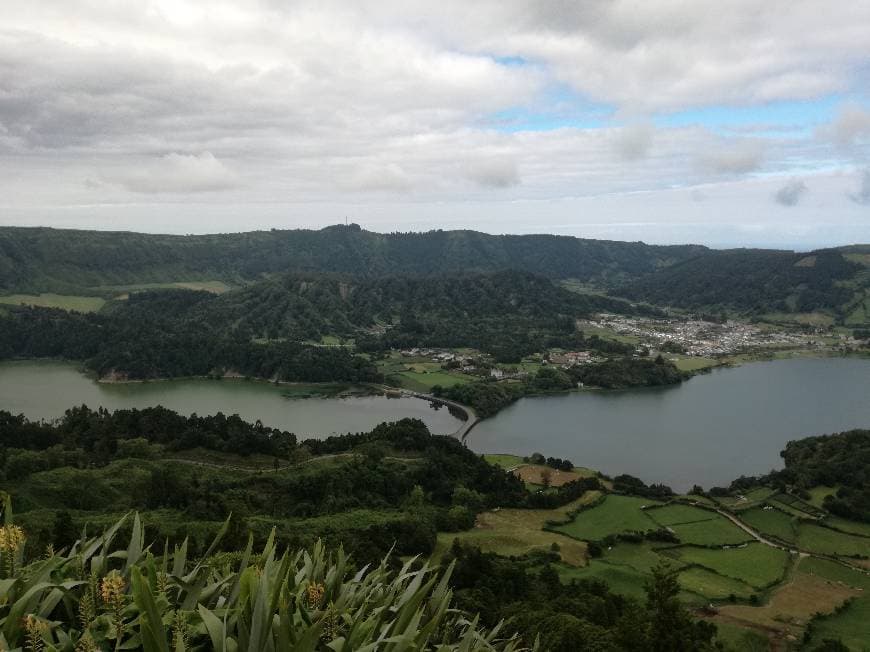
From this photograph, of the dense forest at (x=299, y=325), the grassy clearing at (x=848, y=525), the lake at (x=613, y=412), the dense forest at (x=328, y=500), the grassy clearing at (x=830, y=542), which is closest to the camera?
the dense forest at (x=328, y=500)

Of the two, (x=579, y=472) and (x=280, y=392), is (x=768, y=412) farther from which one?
(x=280, y=392)

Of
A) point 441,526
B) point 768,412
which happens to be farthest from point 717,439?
point 441,526

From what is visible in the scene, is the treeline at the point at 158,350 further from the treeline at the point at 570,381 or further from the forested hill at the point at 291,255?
the forested hill at the point at 291,255

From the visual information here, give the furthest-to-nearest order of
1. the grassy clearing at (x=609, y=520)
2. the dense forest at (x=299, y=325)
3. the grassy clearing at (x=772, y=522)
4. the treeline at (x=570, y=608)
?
1. the dense forest at (x=299, y=325)
2. the grassy clearing at (x=772, y=522)
3. the grassy clearing at (x=609, y=520)
4. the treeline at (x=570, y=608)

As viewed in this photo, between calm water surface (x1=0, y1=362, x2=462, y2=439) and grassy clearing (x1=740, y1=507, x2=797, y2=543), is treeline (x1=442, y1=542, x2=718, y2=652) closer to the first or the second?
grassy clearing (x1=740, y1=507, x2=797, y2=543)

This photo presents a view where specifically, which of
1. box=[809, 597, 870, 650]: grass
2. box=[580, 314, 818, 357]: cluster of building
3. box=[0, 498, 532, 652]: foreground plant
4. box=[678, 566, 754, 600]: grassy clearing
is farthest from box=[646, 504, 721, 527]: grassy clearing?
box=[580, 314, 818, 357]: cluster of building

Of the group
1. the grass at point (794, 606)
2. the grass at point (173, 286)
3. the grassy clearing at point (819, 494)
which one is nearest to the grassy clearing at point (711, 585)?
the grass at point (794, 606)
